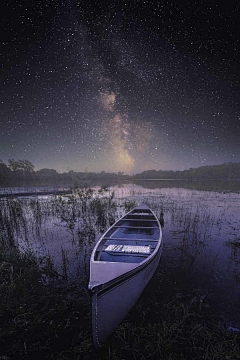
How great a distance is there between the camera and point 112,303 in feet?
10.7

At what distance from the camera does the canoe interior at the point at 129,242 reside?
17.3 feet

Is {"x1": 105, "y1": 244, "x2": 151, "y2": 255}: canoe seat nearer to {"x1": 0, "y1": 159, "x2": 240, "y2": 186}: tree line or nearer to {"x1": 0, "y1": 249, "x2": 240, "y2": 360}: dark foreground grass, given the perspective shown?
{"x1": 0, "y1": 249, "x2": 240, "y2": 360}: dark foreground grass

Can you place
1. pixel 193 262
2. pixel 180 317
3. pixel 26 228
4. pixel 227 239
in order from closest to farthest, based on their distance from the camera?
pixel 180 317, pixel 193 262, pixel 227 239, pixel 26 228

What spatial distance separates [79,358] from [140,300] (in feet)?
6.89

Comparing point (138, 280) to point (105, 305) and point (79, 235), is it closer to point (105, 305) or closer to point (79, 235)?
point (105, 305)

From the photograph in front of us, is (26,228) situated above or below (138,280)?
below

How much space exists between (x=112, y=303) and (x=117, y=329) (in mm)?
875

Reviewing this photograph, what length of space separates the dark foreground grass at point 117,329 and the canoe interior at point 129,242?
1.12 metres

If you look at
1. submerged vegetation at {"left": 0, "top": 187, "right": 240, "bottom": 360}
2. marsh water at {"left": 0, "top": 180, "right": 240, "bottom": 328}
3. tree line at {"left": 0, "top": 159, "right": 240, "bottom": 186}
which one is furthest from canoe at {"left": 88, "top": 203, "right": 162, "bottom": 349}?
tree line at {"left": 0, "top": 159, "right": 240, "bottom": 186}

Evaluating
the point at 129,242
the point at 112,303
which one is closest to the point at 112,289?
the point at 112,303

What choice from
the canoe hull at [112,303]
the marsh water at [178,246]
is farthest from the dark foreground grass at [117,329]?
the marsh water at [178,246]

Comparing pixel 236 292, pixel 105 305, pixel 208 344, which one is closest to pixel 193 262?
pixel 236 292

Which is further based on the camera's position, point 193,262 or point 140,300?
point 193,262

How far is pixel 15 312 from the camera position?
12.6 ft
